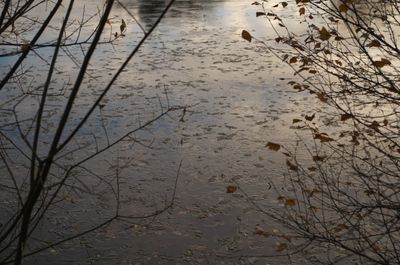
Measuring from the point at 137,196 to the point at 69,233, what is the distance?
1021 millimetres

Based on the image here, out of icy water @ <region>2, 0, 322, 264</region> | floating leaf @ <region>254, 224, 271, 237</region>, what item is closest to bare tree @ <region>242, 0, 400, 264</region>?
floating leaf @ <region>254, 224, 271, 237</region>

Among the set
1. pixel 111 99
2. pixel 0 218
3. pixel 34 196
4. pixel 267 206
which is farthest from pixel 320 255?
pixel 111 99

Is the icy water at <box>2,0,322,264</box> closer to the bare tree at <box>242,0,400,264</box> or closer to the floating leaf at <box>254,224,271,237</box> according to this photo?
the floating leaf at <box>254,224,271,237</box>

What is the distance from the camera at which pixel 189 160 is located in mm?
6594

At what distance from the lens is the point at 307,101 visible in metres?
8.98

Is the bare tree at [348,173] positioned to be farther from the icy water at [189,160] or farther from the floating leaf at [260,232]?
the icy water at [189,160]

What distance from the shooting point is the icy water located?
469 centimetres

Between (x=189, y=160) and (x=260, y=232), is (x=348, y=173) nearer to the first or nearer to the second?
(x=260, y=232)

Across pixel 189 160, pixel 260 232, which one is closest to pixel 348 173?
pixel 260 232

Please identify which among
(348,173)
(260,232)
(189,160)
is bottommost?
(189,160)

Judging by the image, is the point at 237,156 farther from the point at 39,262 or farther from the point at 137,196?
the point at 39,262

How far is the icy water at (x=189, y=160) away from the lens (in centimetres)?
469

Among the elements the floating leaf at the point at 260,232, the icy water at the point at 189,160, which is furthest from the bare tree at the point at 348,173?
the icy water at the point at 189,160

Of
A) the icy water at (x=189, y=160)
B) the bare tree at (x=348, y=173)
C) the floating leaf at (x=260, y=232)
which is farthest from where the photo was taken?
the icy water at (x=189, y=160)
